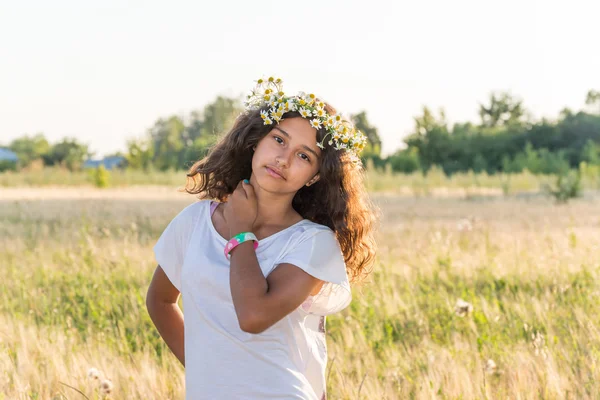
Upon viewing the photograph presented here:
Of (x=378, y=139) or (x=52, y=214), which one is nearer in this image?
(x=52, y=214)

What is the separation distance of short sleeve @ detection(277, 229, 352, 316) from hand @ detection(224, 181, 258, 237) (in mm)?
185

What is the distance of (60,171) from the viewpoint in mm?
31672

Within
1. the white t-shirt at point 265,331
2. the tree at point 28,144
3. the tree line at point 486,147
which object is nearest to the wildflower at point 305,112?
the white t-shirt at point 265,331

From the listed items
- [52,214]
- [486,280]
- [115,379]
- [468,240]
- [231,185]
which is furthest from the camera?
[52,214]

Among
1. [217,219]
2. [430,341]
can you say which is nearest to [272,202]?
[217,219]

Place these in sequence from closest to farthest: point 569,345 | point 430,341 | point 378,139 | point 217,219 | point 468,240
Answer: point 217,219 < point 569,345 < point 430,341 < point 468,240 < point 378,139

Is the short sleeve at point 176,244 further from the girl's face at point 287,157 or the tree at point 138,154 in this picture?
the tree at point 138,154

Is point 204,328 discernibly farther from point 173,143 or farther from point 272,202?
point 173,143

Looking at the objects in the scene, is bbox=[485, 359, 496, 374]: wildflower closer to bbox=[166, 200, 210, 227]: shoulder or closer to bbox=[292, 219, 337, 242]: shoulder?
bbox=[292, 219, 337, 242]: shoulder

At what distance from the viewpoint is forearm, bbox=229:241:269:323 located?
2.46 metres

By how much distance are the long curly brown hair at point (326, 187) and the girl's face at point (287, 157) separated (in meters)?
0.04

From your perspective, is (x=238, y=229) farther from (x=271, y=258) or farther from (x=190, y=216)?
(x=190, y=216)

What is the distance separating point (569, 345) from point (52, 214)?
36.2 feet

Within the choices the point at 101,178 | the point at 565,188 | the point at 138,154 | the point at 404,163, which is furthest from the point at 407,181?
the point at 138,154
